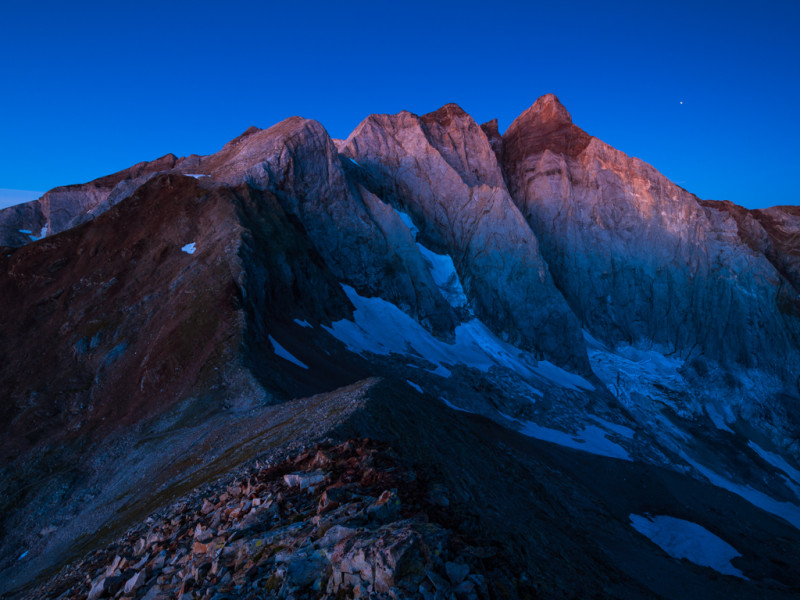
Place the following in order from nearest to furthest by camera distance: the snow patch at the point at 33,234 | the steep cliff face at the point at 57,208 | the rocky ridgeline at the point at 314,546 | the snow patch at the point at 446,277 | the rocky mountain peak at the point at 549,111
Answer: the rocky ridgeline at the point at 314,546 < the snow patch at the point at 446,277 < the steep cliff face at the point at 57,208 < the snow patch at the point at 33,234 < the rocky mountain peak at the point at 549,111

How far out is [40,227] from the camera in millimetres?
75562

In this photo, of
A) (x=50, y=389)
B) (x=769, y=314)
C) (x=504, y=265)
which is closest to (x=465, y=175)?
→ (x=504, y=265)

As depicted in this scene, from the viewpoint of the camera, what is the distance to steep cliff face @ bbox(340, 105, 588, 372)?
2813 inches

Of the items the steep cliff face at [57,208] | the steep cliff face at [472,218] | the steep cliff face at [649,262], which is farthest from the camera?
the steep cliff face at [649,262]

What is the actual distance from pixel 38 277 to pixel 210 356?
27.3m

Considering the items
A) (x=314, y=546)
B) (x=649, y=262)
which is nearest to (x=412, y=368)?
(x=314, y=546)

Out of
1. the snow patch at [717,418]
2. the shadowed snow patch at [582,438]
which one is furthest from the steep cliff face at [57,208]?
the snow patch at [717,418]

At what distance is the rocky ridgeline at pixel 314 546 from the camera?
22.6 feet

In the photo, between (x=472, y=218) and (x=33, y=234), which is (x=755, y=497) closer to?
(x=472, y=218)

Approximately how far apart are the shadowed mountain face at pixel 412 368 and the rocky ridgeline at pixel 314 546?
0.07 metres

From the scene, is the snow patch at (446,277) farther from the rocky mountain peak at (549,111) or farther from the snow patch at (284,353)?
the rocky mountain peak at (549,111)

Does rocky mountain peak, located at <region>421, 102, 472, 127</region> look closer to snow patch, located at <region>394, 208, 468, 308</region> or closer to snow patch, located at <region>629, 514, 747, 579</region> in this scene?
snow patch, located at <region>394, 208, 468, 308</region>

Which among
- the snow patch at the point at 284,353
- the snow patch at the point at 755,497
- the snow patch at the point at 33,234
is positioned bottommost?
the snow patch at the point at 755,497

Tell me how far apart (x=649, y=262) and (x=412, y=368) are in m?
53.3
